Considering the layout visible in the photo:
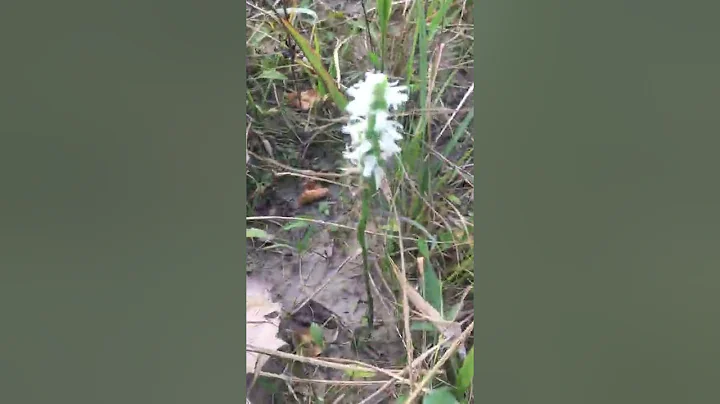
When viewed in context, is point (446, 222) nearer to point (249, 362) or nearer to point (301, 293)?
point (301, 293)

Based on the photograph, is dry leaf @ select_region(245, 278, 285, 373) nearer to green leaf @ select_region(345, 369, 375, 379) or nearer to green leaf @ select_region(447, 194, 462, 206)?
green leaf @ select_region(345, 369, 375, 379)

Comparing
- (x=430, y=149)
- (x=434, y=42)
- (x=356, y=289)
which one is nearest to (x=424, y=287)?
(x=356, y=289)

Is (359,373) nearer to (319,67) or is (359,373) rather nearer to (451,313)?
(451,313)

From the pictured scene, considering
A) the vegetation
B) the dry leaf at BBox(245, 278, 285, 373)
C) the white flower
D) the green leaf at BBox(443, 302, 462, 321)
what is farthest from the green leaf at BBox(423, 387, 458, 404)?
the white flower

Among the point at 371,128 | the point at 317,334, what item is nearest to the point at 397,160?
the point at 371,128

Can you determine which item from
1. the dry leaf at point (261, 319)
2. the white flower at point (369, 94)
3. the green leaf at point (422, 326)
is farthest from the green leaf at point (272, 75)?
the green leaf at point (422, 326)
